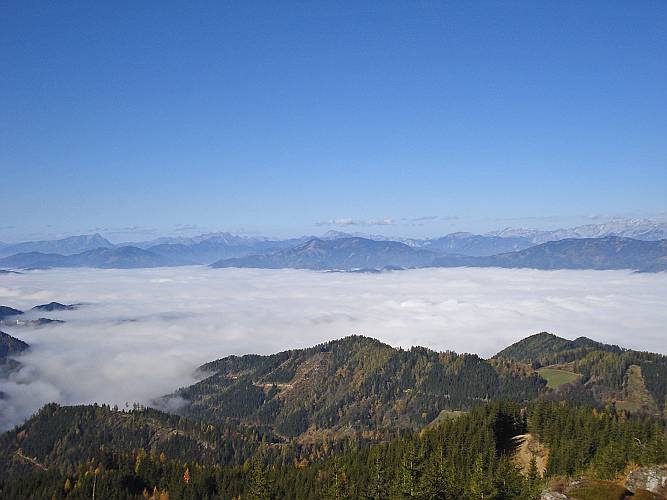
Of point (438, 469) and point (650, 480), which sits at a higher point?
point (650, 480)

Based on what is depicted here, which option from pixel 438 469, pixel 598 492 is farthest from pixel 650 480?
pixel 438 469

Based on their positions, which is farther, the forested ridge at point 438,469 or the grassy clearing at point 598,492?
the forested ridge at point 438,469

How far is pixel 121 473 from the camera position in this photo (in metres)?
156

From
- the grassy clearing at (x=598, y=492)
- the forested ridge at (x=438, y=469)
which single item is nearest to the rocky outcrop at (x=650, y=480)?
the grassy clearing at (x=598, y=492)

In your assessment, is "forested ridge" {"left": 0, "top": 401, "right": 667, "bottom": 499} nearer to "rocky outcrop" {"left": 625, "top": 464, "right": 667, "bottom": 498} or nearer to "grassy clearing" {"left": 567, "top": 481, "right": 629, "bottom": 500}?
"grassy clearing" {"left": 567, "top": 481, "right": 629, "bottom": 500}

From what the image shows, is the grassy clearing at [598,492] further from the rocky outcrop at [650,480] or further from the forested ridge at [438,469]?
the forested ridge at [438,469]

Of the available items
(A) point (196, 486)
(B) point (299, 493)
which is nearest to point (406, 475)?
(B) point (299, 493)

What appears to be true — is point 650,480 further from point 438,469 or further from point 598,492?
point 438,469

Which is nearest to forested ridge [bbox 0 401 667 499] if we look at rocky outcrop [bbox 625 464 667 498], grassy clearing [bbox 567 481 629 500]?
grassy clearing [bbox 567 481 629 500]

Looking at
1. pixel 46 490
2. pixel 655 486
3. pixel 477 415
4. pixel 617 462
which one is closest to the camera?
pixel 655 486

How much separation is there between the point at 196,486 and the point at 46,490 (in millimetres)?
44934

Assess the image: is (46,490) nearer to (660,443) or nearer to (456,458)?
(456,458)

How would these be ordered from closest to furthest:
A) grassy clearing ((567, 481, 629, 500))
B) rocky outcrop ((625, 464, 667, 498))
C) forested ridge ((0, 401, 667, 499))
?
grassy clearing ((567, 481, 629, 500))
rocky outcrop ((625, 464, 667, 498))
forested ridge ((0, 401, 667, 499))

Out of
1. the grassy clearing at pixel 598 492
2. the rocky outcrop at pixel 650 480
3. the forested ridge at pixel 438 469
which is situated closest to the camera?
the grassy clearing at pixel 598 492
